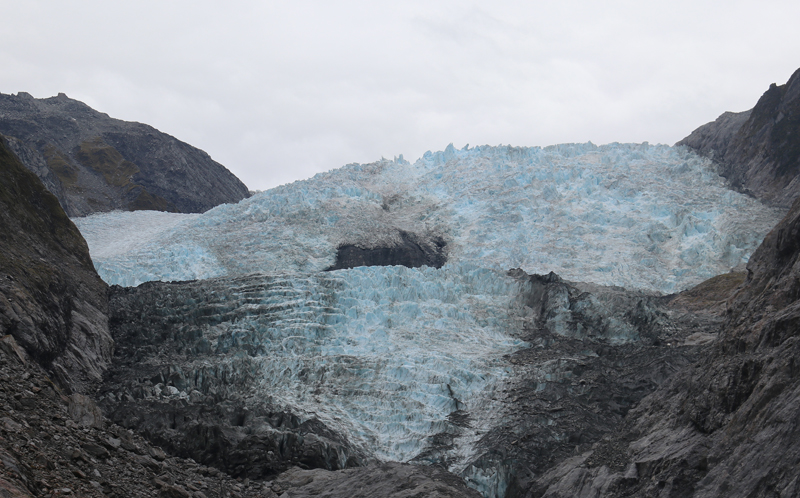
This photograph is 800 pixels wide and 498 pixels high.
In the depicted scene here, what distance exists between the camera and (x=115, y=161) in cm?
6944

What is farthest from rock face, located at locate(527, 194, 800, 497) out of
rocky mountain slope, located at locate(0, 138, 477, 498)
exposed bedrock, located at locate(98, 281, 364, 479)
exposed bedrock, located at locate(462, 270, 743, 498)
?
exposed bedrock, located at locate(98, 281, 364, 479)

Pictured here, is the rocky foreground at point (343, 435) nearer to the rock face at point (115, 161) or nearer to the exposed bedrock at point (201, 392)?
the exposed bedrock at point (201, 392)

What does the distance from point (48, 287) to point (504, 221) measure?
2733 centimetres

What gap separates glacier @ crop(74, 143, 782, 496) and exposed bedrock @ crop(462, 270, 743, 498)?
604mm

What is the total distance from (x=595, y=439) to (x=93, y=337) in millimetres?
14395

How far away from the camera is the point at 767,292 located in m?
13.3

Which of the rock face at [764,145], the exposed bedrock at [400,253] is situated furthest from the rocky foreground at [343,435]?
the rock face at [764,145]

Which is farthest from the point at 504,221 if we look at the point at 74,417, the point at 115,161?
the point at 115,161

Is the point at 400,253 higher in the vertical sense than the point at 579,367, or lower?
higher

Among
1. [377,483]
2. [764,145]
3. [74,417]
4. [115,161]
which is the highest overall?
[115,161]

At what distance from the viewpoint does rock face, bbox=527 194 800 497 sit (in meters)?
9.54

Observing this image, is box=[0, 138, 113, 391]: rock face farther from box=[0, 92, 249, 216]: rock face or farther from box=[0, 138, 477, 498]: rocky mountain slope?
box=[0, 92, 249, 216]: rock face

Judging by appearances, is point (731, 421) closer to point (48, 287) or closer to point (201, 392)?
point (201, 392)

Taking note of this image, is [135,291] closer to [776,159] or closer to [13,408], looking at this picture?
[13,408]
